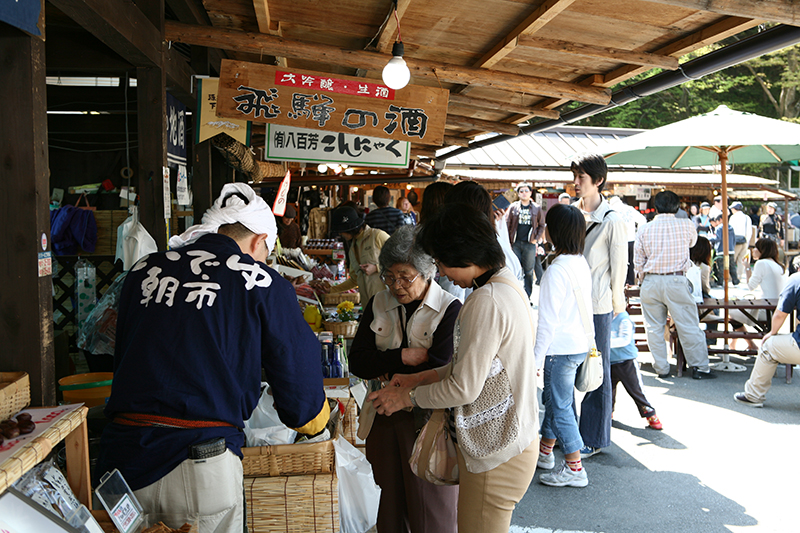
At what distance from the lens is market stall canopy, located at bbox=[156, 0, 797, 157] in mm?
4395

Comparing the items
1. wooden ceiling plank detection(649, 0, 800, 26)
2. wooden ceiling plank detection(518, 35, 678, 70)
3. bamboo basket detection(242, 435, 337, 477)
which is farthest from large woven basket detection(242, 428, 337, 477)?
wooden ceiling plank detection(518, 35, 678, 70)

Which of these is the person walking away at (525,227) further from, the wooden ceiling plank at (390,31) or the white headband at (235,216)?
the white headband at (235,216)

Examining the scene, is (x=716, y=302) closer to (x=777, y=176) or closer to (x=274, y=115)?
(x=274, y=115)

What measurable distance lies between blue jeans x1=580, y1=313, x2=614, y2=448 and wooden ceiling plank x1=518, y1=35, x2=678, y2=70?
7.48 feet

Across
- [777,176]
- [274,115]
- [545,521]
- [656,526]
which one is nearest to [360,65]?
[274,115]

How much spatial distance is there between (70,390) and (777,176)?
103ft

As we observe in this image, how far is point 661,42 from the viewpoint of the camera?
5074mm

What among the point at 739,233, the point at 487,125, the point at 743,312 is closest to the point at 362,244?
the point at 487,125

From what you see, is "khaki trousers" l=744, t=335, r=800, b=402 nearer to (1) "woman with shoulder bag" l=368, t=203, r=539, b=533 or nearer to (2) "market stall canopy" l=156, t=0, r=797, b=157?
(2) "market stall canopy" l=156, t=0, r=797, b=157

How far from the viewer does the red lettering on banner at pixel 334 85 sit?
5109 millimetres

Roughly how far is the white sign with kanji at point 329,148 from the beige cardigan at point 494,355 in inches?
165

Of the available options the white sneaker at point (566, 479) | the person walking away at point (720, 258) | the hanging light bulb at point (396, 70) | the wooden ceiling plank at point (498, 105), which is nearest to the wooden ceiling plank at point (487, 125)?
the wooden ceiling plank at point (498, 105)

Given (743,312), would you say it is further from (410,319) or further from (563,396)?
(410,319)

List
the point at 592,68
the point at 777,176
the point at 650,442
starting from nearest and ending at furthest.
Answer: the point at 650,442 → the point at 592,68 → the point at 777,176
